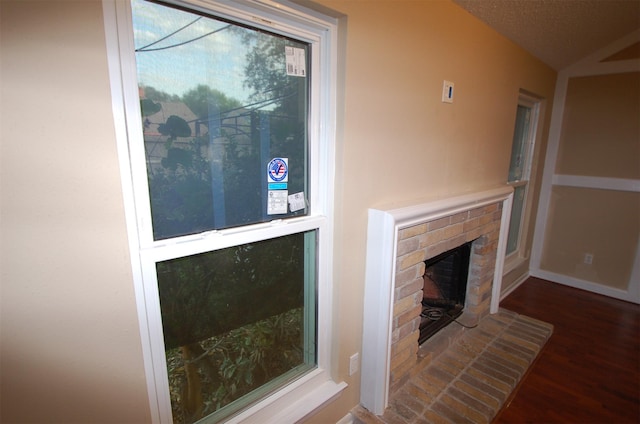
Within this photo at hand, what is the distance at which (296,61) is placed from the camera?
1.13m

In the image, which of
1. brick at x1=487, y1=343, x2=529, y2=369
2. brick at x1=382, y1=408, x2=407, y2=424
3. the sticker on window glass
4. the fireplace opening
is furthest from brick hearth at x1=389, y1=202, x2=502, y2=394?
the sticker on window glass

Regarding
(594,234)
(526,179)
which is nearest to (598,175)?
(594,234)

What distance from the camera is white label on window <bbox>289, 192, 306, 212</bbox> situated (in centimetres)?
120

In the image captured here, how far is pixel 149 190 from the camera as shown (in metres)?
0.86

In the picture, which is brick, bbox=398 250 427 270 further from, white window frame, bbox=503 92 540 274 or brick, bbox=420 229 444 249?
white window frame, bbox=503 92 540 274

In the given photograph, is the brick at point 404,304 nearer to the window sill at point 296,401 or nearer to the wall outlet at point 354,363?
the wall outlet at point 354,363

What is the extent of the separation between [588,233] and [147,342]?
166 inches

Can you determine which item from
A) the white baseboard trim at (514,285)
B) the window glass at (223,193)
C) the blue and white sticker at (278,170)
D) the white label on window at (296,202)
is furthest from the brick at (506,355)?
the blue and white sticker at (278,170)

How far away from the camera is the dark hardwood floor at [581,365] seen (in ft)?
5.75

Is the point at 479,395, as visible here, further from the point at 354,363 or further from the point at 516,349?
the point at 354,363

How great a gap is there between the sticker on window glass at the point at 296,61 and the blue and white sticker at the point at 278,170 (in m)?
0.33

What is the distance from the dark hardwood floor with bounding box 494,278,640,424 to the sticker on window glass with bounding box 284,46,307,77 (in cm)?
210

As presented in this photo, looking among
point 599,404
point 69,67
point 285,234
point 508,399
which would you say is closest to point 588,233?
point 599,404

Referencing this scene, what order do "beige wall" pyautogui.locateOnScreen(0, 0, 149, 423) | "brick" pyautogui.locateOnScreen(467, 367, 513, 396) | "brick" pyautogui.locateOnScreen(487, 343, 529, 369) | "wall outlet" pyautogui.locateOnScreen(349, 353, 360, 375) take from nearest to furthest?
"beige wall" pyautogui.locateOnScreen(0, 0, 149, 423) → "wall outlet" pyautogui.locateOnScreen(349, 353, 360, 375) → "brick" pyautogui.locateOnScreen(467, 367, 513, 396) → "brick" pyautogui.locateOnScreen(487, 343, 529, 369)
